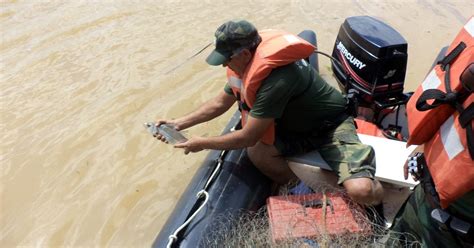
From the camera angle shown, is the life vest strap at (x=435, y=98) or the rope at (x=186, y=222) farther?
the rope at (x=186, y=222)

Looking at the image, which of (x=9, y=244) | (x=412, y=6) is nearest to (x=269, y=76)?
(x=9, y=244)

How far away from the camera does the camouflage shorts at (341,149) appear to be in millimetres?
2152

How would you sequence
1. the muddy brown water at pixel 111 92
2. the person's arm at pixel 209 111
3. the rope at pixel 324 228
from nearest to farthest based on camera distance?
the rope at pixel 324 228 → the person's arm at pixel 209 111 → the muddy brown water at pixel 111 92

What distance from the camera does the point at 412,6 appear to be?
6.42 meters

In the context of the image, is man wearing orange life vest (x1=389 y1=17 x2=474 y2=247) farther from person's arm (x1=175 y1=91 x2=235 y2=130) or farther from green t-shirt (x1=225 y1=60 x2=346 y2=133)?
person's arm (x1=175 y1=91 x2=235 y2=130)

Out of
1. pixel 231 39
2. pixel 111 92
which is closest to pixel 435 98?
pixel 231 39

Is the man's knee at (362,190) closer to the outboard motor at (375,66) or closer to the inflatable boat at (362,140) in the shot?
the inflatable boat at (362,140)

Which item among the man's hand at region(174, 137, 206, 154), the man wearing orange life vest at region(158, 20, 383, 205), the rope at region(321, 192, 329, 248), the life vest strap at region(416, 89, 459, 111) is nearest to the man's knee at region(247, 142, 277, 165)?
the man wearing orange life vest at region(158, 20, 383, 205)

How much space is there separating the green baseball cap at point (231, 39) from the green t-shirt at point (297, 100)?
200mm

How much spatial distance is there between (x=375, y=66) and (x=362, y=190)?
38.3 inches

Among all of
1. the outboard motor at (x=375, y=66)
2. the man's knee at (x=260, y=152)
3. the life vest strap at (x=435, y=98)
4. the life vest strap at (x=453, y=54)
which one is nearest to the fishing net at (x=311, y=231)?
the man's knee at (x=260, y=152)

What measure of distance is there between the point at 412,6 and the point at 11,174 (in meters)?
5.63

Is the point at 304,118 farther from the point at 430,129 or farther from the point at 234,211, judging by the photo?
the point at 430,129

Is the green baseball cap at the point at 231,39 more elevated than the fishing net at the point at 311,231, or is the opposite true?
the green baseball cap at the point at 231,39
